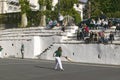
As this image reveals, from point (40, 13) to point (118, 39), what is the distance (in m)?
18.4

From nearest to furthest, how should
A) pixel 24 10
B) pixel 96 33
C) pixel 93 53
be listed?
pixel 93 53, pixel 96 33, pixel 24 10

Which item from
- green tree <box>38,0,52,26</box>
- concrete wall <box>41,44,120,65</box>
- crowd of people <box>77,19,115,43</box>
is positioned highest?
green tree <box>38,0,52,26</box>

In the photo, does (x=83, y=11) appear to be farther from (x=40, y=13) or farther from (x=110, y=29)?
(x=110, y=29)

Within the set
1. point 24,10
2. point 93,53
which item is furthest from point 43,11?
point 93,53

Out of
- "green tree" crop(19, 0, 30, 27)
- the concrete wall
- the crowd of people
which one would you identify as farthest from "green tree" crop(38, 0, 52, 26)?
the concrete wall

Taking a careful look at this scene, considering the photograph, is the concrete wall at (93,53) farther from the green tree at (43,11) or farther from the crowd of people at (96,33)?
the green tree at (43,11)

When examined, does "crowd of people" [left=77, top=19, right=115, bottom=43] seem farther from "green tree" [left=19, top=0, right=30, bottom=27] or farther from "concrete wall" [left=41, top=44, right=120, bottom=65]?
"green tree" [left=19, top=0, right=30, bottom=27]

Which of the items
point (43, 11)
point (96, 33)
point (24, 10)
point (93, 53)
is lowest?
point (93, 53)

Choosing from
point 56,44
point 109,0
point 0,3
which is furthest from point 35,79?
point 0,3

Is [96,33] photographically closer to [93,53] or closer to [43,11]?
[93,53]

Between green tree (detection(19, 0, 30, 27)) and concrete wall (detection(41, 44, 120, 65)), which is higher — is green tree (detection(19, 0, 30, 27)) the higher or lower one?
the higher one

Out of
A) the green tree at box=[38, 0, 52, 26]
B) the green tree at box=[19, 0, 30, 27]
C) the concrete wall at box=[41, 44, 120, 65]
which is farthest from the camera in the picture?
the green tree at box=[19, 0, 30, 27]

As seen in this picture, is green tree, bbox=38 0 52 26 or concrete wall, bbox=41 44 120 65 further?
green tree, bbox=38 0 52 26

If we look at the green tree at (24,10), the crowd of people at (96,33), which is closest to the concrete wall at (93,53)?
the crowd of people at (96,33)
